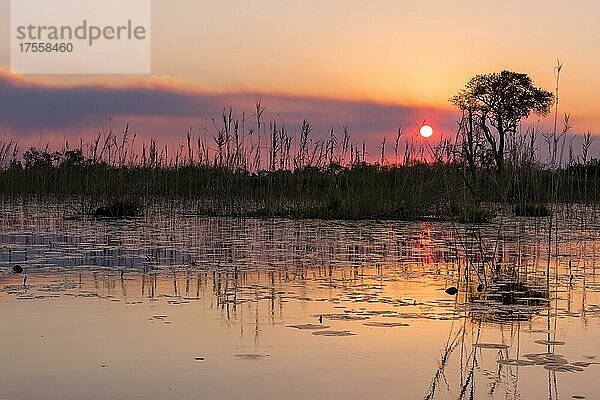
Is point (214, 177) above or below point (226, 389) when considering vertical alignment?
above

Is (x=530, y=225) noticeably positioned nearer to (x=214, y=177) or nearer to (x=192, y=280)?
(x=214, y=177)

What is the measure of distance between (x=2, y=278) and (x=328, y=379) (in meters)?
3.34

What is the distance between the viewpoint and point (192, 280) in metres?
5.69

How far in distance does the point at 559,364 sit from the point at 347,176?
10.7m

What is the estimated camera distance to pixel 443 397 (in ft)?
9.49

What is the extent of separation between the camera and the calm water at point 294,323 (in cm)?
304

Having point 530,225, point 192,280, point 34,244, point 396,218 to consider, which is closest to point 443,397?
point 192,280

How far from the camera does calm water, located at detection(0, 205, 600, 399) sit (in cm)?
304

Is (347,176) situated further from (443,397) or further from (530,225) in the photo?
(443,397)

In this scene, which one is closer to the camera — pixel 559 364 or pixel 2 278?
pixel 559 364

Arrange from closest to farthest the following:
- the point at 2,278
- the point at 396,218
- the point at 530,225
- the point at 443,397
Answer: the point at 443,397, the point at 2,278, the point at 530,225, the point at 396,218

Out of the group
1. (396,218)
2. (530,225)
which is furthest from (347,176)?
(530,225)

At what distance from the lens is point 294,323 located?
416 centimetres

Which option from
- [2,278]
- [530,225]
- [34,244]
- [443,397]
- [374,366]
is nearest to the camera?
Result: [443,397]
